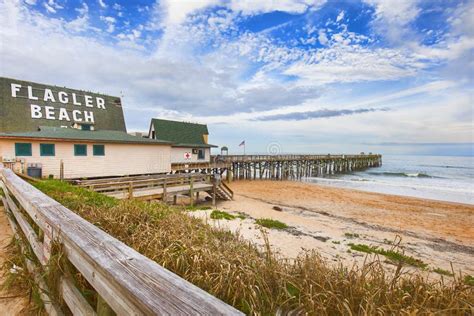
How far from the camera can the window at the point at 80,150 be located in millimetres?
16711

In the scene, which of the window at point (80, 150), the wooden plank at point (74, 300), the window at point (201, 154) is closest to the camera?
the wooden plank at point (74, 300)

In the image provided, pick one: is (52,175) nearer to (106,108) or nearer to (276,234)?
(106,108)

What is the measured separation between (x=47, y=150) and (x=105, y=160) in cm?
359

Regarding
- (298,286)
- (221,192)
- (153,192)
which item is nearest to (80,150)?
(153,192)

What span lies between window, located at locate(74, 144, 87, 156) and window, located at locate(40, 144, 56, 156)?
1.25 meters

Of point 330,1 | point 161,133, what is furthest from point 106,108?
point 330,1

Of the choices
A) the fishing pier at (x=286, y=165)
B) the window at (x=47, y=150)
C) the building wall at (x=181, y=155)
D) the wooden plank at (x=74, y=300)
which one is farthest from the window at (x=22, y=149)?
the fishing pier at (x=286, y=165)

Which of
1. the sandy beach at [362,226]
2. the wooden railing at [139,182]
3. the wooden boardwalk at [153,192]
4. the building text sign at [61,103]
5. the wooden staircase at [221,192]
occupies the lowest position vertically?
the sandy beach at [362,226]

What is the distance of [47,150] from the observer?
15.6 metres

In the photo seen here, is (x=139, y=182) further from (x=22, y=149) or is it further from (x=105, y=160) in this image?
(x=22, y=149)

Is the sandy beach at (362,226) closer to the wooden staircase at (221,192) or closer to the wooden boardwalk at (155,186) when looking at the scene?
the wooden staircase at (221,192)

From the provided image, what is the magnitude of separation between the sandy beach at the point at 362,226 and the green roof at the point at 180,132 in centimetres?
1169

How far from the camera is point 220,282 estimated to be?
229cm

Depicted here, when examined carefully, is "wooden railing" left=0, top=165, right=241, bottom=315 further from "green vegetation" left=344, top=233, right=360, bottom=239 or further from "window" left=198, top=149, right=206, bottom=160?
"window" left=198, top=149, right=206, bottom=160
